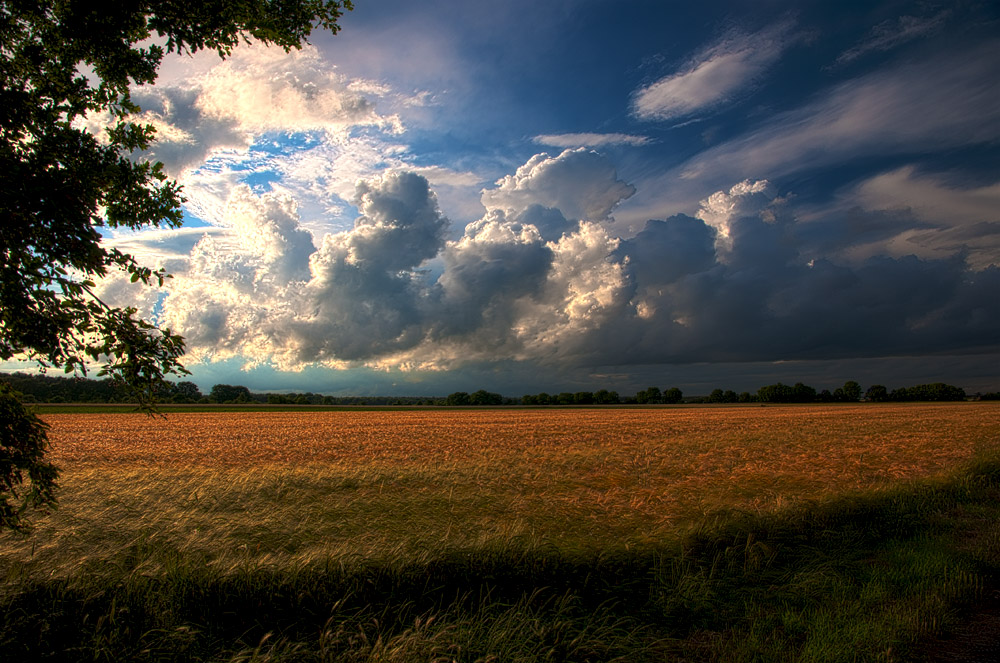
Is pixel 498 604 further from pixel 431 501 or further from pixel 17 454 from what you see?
pixel 17 454

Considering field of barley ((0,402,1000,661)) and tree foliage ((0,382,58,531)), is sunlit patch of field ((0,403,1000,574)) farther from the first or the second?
tree foliage ((0,382,58,531))

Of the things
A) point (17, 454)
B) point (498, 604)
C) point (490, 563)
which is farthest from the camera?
point (490, 563)

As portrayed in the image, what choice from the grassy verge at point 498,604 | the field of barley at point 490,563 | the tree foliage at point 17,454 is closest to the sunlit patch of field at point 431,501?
the field of barley at point 490,563

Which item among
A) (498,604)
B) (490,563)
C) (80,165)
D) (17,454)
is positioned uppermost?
(80,165)

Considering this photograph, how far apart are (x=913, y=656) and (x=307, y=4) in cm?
999

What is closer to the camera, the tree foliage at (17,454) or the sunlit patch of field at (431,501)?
the tree foliage at (17,454)

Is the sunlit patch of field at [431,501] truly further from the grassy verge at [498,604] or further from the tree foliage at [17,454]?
the tree foliage at [17,454]

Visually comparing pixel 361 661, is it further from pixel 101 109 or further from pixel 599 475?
pixel 599 475

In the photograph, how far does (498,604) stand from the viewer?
5195 mm

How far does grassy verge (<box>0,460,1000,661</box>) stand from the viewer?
449 cm

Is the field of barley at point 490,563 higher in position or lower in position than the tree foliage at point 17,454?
lower

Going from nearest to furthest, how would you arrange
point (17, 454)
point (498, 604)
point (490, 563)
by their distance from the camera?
point (17, 454)
point (498, 604)
point (490, 563)

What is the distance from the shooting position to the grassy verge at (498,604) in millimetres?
4492

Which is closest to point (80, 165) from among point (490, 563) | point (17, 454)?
point (17, 454)
